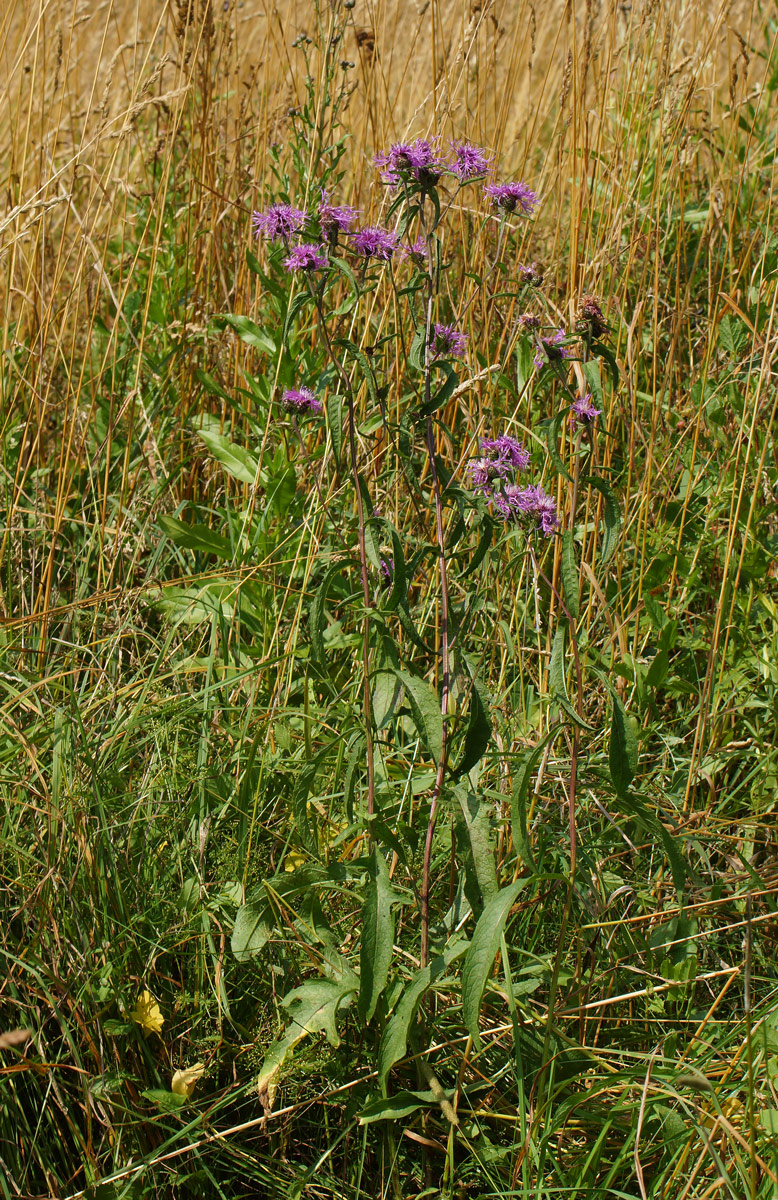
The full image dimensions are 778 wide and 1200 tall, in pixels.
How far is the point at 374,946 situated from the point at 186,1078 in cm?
39

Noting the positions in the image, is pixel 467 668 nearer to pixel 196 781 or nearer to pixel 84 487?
pixel 196 781

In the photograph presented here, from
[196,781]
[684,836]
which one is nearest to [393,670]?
[196,781]

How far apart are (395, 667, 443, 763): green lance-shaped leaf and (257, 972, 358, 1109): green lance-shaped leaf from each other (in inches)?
13.0

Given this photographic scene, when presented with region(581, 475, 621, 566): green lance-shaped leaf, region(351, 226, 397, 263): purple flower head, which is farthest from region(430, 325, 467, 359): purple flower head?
region(581, 475, 621, 566): green lance-shaped leaf

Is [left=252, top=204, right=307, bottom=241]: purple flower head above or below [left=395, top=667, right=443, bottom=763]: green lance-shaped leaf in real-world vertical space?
above

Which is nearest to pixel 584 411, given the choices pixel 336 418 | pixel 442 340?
pixel 442 340

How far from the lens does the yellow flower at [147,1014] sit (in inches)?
52.1

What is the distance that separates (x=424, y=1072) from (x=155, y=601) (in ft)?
3.68

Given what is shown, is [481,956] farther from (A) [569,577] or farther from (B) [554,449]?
(B) [554,449]

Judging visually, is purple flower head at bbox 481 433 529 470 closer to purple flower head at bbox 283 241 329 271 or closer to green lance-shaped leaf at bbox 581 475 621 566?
green lance-shaped leaf at bbox 581 475 621 566

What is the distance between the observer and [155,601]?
6.61 feet

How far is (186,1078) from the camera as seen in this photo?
4.28 ft

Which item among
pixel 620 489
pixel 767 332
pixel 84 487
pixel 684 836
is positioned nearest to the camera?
pixel 684 836

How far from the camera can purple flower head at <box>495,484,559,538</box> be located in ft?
4.43
